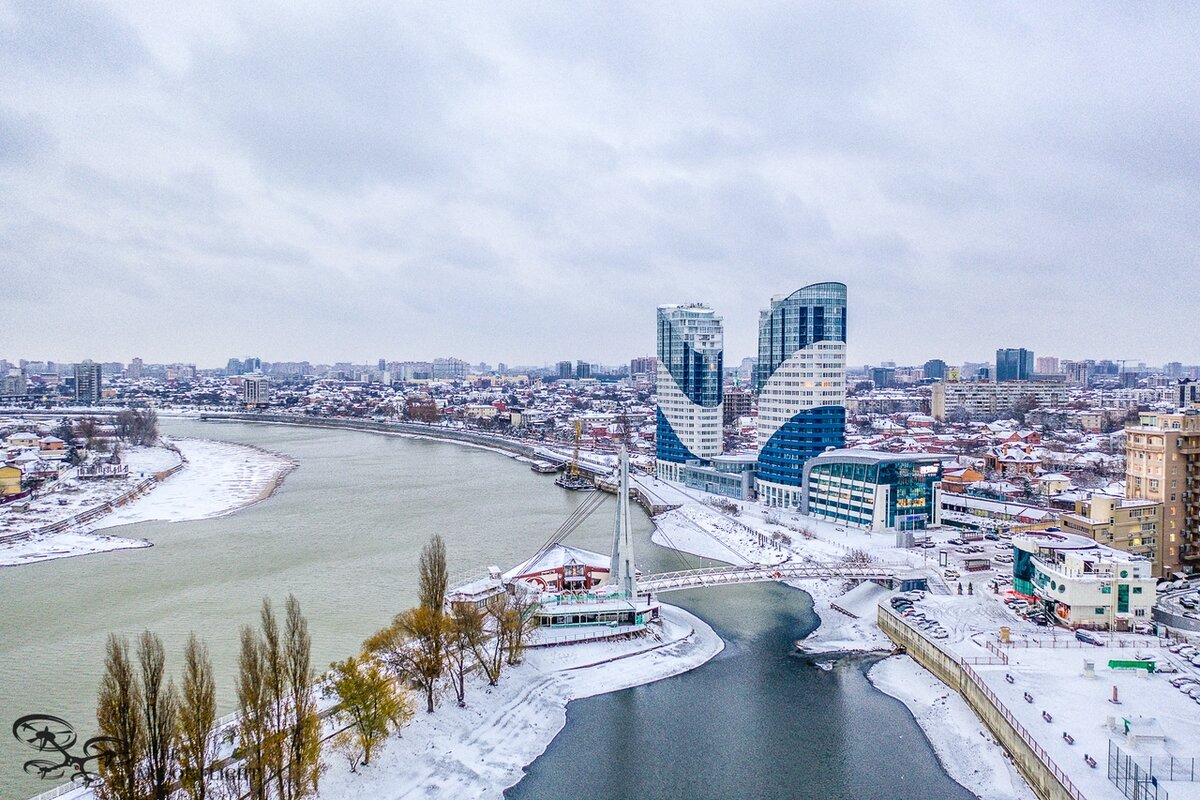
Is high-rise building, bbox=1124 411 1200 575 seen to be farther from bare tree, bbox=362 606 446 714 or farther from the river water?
bare tree, bbox=362 606 446 714

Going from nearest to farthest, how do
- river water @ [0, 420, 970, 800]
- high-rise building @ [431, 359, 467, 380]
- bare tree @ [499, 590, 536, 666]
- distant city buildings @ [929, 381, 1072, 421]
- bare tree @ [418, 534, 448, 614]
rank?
river water @ [0, 420, 970, 800], bare tree @ [418, 534, 448, 614], bare tree @ [499, 590, 536, 666], distant city buildings @ [929, 381, 1072, 421], high-rise building @ [431, 359, 467, 380]

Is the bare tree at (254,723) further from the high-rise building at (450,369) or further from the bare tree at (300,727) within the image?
the high-rise building at (450,369)

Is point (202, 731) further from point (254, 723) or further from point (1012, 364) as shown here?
point (1012, 364)

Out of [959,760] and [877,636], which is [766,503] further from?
[959,760]

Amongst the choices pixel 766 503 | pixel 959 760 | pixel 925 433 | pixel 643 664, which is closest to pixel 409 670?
pixel 643 664

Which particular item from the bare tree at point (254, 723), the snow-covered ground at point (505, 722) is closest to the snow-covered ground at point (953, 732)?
the snow-covered ground at point (505, 722)

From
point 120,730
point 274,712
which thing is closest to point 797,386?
point 274,712

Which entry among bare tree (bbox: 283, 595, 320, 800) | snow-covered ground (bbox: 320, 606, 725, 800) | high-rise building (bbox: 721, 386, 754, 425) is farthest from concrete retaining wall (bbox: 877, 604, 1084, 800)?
high-rise building (bbox: 721, 386, 754, 425)
